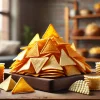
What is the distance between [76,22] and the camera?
5289 millimetres

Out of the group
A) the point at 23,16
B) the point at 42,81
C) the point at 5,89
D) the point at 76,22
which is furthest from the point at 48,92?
the point at 23,16

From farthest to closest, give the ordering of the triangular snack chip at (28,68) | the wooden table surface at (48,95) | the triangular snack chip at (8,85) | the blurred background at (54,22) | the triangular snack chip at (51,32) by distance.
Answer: the blurred background at (54,22), the triangular snack chip at (51,32), the triangular snack chip at (28,68), the triangular snack chip at (8,85), the wooden table surface at (48,95)

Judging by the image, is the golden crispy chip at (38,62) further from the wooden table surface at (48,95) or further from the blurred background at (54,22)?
the blurred background at (54,22)

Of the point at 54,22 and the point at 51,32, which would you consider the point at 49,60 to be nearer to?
the point at 51,32

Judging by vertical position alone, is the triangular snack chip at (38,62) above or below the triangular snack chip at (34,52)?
below

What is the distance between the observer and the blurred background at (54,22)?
4.90 m

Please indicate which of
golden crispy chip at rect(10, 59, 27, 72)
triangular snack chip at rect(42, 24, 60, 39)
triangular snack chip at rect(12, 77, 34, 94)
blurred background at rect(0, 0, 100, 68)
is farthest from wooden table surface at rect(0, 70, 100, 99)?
blurred background at rect(0, 0, 100, 68)

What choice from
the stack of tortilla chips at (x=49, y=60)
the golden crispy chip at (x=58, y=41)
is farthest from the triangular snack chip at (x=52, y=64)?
the golden crispy chip at (x=58, y=41)

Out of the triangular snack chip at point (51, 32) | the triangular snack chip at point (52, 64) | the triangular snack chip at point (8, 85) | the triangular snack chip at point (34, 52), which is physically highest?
the triangular snack chip at point (51, 32)

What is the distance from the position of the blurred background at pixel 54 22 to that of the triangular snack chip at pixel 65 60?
342 cm

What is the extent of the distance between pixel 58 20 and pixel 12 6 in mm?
1039

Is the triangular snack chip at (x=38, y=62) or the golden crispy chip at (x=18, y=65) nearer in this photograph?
the triangular snack chip at (x=38, y=62)

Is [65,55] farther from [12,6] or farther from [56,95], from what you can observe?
[12,6]

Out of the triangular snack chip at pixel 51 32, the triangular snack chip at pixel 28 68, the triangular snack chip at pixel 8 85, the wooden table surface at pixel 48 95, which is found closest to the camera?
the wooden table surface at pixel 48 95
